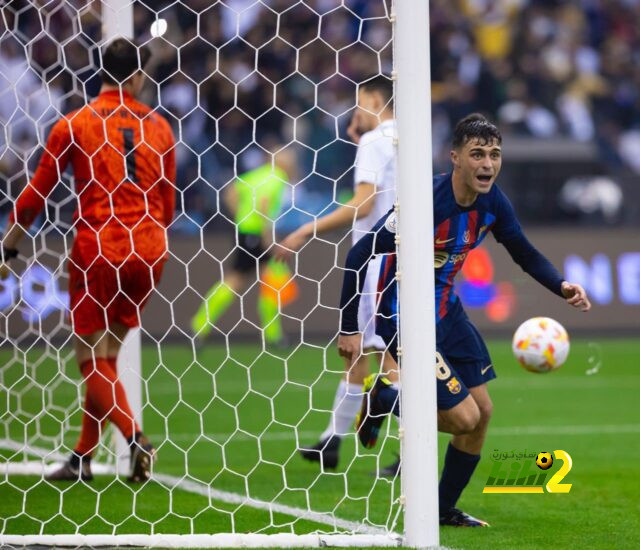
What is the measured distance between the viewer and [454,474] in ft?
15.0

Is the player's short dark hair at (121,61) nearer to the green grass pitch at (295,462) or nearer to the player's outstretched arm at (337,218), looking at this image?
the player's outstretched arm at (337,218)

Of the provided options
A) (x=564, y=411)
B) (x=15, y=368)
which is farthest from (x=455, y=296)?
(x=15, y=368)

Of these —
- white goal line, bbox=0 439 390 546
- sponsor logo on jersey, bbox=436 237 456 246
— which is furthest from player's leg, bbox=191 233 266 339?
sponsor logo on jersey, bbox=436 237 456 246

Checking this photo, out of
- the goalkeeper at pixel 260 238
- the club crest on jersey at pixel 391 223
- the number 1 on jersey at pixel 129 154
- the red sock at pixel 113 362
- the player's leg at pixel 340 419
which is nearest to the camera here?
the club crest on jersey at pixel 391 223

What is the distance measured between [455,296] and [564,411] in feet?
12.3

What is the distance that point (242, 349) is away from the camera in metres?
12.2

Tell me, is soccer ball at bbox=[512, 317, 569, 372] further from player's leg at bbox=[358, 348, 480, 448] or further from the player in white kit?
the player in white kit

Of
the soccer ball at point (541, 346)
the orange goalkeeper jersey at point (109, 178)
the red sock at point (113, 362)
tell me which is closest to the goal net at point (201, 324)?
the orange goalkeeper jersey at point (109, 178)

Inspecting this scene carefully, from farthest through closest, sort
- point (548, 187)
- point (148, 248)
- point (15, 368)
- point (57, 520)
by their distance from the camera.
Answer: point (548, 187) < point (15, 368) < point (148, 248) < point (57, 520)

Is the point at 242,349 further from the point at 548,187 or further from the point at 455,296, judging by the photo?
the point at 455,296

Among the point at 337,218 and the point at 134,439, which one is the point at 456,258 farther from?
the point at 134,439

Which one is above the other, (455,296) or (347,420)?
(455,296)

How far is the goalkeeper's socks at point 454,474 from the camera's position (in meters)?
4.57

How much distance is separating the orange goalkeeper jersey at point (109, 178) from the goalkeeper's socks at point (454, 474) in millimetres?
1747
